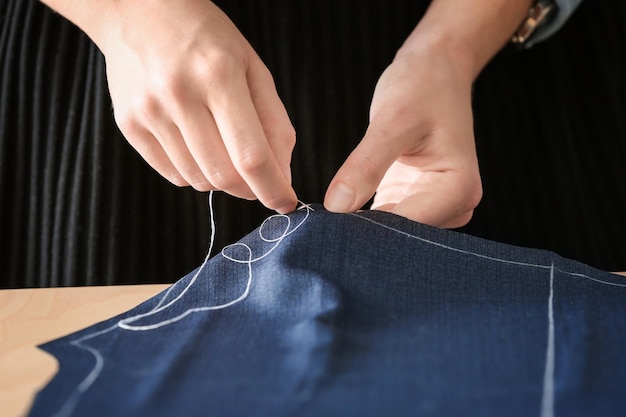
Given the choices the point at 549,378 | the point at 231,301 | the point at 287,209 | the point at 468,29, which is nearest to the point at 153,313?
the point at 231,301

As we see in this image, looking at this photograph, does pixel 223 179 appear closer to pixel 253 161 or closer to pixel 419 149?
pixel 253 161

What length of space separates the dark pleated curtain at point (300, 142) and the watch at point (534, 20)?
3cm

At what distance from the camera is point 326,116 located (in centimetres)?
83

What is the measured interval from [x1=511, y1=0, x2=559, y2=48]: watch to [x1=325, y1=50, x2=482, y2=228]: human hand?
15 centimetres

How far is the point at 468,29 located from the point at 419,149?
227mm

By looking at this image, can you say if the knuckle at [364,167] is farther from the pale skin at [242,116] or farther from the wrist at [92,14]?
the wrist at [92,14]

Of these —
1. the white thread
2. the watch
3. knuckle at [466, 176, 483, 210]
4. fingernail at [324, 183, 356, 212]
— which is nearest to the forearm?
the watch

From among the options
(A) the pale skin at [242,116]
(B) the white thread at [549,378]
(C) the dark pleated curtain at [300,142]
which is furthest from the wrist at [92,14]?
(B) the white thread at [549,378]

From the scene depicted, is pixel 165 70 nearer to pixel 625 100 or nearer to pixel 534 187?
pixel 534 187

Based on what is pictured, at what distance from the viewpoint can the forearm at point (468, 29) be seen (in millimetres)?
796

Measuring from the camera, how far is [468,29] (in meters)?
0.82

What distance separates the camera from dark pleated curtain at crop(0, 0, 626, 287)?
0.80 meters

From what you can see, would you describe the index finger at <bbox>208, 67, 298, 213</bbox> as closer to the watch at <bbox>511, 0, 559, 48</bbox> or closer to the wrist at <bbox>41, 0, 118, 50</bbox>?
the wrist at <bbox>41, 0, 118, 50</bbox>

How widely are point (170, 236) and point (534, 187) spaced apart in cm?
50
